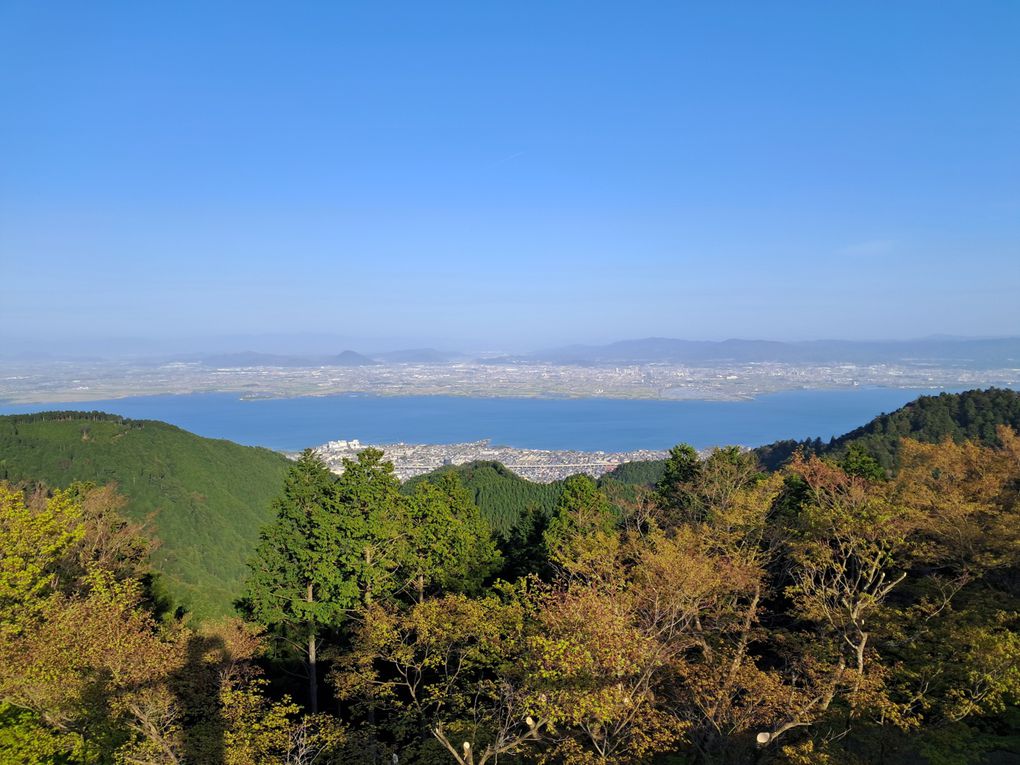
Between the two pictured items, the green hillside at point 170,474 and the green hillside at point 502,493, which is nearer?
the green hillside at point 170,474

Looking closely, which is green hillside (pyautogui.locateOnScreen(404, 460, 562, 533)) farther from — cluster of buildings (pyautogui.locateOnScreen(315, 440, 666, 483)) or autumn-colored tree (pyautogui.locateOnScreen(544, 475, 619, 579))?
autumn-colored tree (pyautogui.locateOnScreen(544, 475, 619, 579))

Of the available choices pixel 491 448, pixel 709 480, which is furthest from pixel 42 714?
pixel 491 448

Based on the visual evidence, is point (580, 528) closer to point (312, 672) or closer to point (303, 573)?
point (303, 573)

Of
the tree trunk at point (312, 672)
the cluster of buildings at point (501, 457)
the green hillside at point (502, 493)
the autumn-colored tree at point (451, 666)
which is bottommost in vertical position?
the cluster of buildings at point (501, 457)

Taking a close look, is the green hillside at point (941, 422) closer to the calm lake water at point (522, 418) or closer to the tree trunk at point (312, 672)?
the tree trunk at point (312, 672)

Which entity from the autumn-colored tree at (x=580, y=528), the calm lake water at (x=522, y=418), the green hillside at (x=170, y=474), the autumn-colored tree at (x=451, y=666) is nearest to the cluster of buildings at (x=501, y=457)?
the calm lake water at (x=522, y=418)

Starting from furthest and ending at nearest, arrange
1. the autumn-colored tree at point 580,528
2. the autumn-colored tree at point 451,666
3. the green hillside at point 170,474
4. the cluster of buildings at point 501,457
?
the cluster of buildings at point 501,457 < the green hillside at point 170,474 < the autumn-colored tree at point 580,528 < the autumn-colored tree at point 451,666

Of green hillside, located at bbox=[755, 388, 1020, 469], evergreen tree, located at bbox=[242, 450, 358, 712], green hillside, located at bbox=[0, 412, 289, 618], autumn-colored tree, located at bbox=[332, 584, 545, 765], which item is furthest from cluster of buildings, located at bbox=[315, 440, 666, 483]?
autumn-colored tree, located at bbox=[332, 584, 545, 765]
